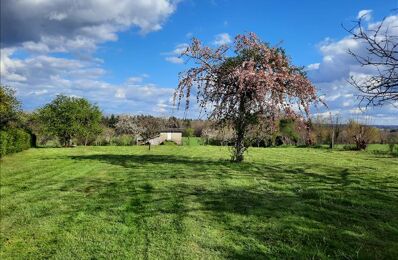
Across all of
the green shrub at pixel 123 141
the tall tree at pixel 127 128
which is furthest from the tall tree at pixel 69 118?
the tall tree at pixel 127 128

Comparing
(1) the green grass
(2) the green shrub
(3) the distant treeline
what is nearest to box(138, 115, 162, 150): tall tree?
(2) the green shrub

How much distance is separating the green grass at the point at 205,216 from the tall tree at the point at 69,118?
2322cm

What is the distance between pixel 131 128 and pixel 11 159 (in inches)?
1308

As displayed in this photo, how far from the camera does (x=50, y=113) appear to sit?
35562mm

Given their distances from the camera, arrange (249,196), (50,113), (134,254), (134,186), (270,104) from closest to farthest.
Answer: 1. (134,254)
2. (249,196)
3. (134,186)
4. (270,104)
5. (50,113)

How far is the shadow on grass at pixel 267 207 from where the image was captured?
6277 mm

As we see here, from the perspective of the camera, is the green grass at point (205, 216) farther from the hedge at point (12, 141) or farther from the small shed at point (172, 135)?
the small shed at point (172, 135)

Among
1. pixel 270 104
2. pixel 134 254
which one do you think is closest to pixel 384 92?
pixel 134 254

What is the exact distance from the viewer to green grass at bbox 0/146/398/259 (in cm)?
638

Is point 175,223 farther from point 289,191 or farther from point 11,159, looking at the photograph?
point 11,159

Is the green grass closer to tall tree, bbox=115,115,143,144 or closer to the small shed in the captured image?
tall tree, bbox=115,115,143,144

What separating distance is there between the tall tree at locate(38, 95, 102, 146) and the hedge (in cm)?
686

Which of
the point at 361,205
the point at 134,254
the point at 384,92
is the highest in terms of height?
the point at 384,92

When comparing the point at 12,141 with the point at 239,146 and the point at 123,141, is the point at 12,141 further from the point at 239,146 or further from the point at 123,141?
the point at 123,141
